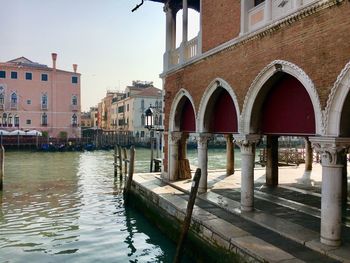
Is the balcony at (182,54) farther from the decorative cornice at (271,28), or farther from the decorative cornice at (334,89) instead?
the decorative cornice at (334,89)

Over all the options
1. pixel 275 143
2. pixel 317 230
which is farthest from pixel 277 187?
pixel 317 230

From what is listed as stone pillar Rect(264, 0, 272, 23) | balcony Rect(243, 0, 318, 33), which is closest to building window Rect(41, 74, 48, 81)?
balcony Rect(243, 0, 318, 33)

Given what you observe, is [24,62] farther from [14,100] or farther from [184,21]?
[184,21]

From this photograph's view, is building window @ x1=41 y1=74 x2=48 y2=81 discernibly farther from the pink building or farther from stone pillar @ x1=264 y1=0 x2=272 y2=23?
stone pillar @ x1=264 y1=0 x2=272 y2=23

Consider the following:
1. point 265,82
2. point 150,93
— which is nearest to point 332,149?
point 265,82

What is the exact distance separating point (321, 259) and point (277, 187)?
20.6ft

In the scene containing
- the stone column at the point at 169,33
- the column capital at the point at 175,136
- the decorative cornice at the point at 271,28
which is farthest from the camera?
the stone column at the point at 169,33

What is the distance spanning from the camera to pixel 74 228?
32.8 feet

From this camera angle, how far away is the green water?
811cm

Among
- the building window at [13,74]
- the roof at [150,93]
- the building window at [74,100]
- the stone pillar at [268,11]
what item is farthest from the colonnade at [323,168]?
the roof at [150,93]

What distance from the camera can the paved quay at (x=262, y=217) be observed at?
5711 mm

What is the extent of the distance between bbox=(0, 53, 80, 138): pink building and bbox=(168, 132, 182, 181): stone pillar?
121ft

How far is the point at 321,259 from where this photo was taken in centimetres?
539

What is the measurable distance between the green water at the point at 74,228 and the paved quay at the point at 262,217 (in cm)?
101
